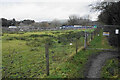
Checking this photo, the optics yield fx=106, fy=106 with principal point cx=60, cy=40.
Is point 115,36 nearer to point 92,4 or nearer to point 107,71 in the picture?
point 107,71

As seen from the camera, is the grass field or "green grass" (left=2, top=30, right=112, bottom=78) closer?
"green grass" (left=2, top=30, right=112, bottom=78)

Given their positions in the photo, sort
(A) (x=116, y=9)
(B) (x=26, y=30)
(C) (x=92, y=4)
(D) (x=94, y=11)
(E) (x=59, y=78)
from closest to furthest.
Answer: (E) (x=59, y=78) < (A) (x=116, y=9) < (C) (x=92, y=4) < (D) (x=94, y=11) < (B) (x=26, y=30)

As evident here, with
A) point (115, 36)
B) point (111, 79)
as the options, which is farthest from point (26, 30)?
point (111, 79)

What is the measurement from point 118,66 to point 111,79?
1.29m

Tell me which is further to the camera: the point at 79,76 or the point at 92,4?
the point at 92,4

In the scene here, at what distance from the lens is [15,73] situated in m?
4.43

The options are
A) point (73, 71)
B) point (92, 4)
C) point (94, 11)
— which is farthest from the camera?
point (94, 11)

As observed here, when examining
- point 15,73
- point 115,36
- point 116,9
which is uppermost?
point 116,9

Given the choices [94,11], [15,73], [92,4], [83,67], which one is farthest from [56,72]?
[94,11]

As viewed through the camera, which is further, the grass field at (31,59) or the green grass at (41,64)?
the grass field at (31,59)

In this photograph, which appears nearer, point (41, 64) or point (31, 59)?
point (41, 64)

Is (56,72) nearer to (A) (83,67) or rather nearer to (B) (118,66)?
(A) (83,67)

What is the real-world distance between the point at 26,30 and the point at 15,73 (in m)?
24.4

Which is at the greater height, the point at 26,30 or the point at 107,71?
the point at 26,30
